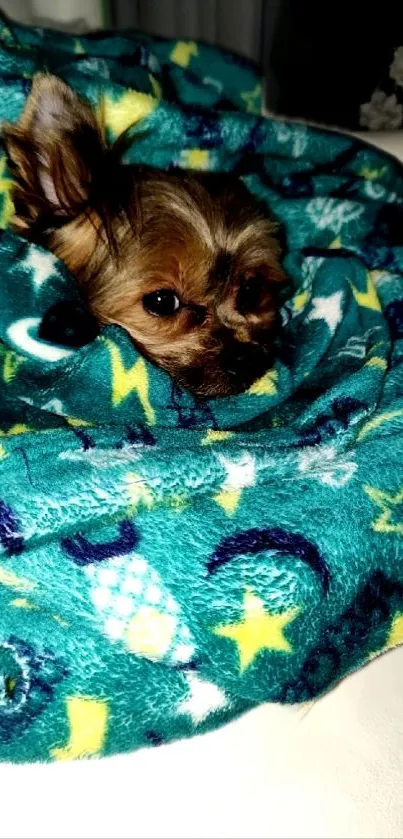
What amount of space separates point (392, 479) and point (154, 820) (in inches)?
33.3

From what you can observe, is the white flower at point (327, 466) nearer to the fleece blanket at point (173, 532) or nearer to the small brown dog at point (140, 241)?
the fleece blanket at point (173, 532)

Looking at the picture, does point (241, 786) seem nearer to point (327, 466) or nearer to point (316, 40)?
point (327, 466)

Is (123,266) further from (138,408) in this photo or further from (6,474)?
(6,474)

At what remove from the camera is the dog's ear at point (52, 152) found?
79.4 inches

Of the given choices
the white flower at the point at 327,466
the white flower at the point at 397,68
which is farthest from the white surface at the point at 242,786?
the white flower at the point at 397,68

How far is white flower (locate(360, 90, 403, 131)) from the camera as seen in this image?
12.2 feet

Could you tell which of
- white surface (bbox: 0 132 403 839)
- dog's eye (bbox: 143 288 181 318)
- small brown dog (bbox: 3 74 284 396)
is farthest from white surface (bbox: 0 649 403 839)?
dog's eye (bbox: 143 288 181 318)

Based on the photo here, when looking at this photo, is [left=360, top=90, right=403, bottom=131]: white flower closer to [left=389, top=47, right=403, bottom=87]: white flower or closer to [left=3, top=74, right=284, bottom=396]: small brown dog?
[left=389, top=47, right=403, bottom=87]: white flower

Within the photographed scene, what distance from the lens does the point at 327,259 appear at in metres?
2.36

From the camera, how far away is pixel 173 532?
1.51 m

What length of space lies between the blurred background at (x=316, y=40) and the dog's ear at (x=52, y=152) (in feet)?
5.26

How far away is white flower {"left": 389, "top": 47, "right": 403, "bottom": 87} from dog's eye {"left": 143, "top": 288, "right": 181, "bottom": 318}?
213cm

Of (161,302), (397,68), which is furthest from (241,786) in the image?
(397,68)

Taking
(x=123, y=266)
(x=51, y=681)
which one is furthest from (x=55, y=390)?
(x=51, y=681)
